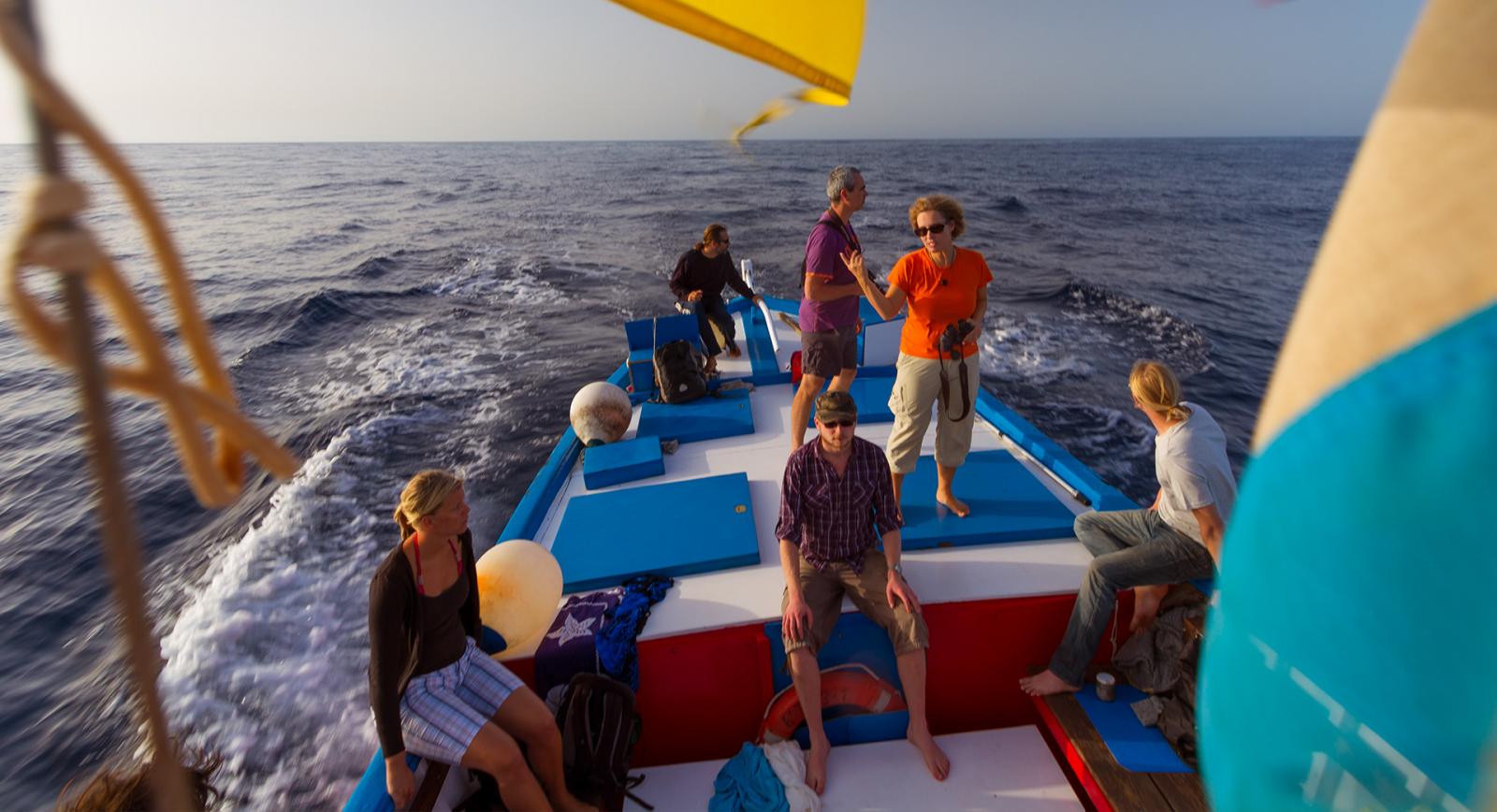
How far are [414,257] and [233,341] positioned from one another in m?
8.12

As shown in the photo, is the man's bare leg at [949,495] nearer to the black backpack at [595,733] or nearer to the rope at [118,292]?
the black backpack at [595,733]

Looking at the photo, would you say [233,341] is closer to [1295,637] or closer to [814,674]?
[814,674]

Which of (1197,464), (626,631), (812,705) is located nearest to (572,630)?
(626,631)

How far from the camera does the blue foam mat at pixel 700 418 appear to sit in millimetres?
5617

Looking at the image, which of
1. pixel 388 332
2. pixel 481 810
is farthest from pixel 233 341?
pixel 481 810

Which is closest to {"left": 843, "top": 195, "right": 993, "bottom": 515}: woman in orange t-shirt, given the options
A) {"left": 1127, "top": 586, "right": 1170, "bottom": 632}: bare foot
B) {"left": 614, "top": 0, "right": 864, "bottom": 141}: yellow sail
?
{"left": 1127, "top": 586, "right": 1170, "bottom": 632}: bare foot

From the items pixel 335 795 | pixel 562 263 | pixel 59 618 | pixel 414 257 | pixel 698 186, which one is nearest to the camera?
pixel 335 795

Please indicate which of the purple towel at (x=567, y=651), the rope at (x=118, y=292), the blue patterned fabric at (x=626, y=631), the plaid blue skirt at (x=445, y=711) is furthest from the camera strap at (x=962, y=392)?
the rope at (x=118, y=292)

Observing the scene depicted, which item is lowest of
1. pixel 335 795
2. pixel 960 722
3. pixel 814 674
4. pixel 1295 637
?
pixel 335 795

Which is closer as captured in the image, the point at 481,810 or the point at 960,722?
the point at 481,810

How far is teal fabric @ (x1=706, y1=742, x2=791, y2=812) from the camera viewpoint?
303 cm

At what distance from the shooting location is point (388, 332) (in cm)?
1399

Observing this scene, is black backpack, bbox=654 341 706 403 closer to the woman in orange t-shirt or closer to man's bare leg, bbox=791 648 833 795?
the woman in orange t-shirt

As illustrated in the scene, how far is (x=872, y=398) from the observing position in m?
5.98
